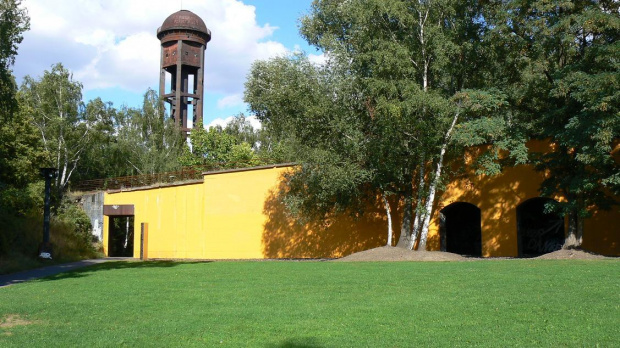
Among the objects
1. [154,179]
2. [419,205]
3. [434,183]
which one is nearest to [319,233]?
[419,205]

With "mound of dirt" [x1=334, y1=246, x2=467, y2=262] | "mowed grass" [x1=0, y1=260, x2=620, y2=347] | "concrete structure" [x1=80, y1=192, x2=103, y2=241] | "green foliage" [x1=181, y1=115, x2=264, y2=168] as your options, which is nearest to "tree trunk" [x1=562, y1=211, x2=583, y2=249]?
"mound of dirt" [x1=334, y1=246, x2=467, y2=262]

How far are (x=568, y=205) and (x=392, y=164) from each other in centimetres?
733

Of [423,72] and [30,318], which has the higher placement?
[423,72]

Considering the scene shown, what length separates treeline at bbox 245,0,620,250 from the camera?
74.3ft

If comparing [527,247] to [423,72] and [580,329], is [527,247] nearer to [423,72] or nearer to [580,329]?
[423,72]

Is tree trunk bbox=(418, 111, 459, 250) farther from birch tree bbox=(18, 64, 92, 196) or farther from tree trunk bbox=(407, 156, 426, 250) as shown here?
birch tree bbox=(18, 64, 92, 196)

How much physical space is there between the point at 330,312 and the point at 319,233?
2308 centimetres

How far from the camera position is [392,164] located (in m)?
25.7

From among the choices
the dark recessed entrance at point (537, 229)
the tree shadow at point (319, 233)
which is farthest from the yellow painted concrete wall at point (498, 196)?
the tree shadow at point (319, 233)

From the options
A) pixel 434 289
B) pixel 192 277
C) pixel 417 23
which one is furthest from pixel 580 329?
pixel 417 23

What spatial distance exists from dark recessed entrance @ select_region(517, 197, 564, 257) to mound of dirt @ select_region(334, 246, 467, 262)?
548 cm

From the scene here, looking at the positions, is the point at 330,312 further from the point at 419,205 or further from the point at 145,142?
the point at 145,142

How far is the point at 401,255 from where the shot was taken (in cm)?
2478

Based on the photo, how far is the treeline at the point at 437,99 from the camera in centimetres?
2266
